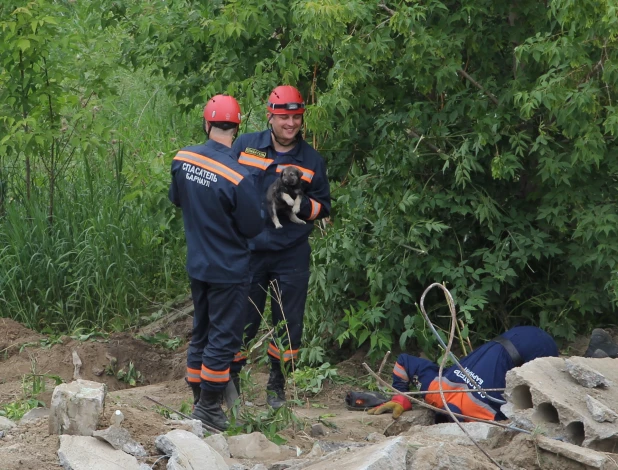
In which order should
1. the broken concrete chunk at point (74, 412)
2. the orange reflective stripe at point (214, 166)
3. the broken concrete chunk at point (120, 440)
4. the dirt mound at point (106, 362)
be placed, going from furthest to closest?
the dirt mound at point (106, 362) < the orange reflective stripe at point (214, 166) < the broken concrete chunk at point (74, 412) < the broken concrete chunk at point (120, 440)

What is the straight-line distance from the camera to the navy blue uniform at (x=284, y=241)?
255 inches

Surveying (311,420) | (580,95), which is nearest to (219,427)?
(311,420)

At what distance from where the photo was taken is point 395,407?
21.2ft

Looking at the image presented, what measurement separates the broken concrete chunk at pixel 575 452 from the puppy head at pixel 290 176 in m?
2.42

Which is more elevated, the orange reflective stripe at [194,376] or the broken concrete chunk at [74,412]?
the broken concrete chunk at [74,412]

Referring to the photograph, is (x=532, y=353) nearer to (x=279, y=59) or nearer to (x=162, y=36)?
(x=279, y=59)

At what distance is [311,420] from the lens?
645 centimetres

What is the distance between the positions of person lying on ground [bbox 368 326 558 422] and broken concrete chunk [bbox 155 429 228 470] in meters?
2.02

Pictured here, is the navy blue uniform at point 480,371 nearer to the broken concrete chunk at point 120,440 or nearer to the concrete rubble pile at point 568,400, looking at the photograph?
the concrete rubble pile at point 568,400

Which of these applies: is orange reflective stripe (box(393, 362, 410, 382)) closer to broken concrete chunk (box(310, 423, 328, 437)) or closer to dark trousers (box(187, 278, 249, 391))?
broken concrete chunk (box(310, 423, 328, 437))

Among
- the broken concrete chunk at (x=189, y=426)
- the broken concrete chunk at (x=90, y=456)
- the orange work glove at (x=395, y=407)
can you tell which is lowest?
the orange work glove at (x=395, y=407)

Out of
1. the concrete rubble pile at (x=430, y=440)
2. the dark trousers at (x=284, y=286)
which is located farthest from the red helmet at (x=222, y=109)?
the concrete rubble pile at (x=430, y=440)

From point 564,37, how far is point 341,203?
2.21 meters

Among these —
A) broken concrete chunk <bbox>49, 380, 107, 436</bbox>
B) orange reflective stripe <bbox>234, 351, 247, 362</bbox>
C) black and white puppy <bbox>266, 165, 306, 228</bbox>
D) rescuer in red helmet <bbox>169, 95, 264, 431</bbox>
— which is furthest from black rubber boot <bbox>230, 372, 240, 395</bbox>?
broken concrete chunk <bbox>49, 380, 107, 436</bbox>
